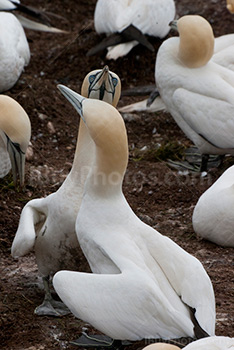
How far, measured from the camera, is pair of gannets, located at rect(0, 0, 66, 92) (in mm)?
8445

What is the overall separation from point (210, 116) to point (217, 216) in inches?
60.7

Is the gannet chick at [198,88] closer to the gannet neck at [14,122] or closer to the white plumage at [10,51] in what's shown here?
the white plumage at [10,51]

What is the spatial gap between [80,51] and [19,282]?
548 centimetres

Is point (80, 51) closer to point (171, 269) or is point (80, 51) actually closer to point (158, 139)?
point (158, 139)

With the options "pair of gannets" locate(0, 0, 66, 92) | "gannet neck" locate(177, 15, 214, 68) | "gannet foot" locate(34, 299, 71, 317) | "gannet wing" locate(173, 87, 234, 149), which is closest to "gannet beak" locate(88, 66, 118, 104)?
"gannet foot" locate(34, 299, 71, 317)

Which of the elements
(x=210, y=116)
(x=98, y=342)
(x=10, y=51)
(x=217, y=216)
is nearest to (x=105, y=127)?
(x=98, y=342)

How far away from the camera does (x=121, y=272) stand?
4555 millimetres

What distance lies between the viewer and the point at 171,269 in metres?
4.62

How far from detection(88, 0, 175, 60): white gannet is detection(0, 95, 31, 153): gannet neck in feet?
14.6

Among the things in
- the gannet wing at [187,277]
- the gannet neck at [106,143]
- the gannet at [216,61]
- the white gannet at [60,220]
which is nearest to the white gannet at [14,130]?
the white gannet at [60,220]

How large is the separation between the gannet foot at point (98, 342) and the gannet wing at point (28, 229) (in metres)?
0.62

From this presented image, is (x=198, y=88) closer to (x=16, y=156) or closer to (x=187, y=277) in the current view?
(x=16, y=156)

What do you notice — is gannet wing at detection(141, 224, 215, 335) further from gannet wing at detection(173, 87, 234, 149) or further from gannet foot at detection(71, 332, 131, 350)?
gannet wing at detection(173, 87, 234, 149)

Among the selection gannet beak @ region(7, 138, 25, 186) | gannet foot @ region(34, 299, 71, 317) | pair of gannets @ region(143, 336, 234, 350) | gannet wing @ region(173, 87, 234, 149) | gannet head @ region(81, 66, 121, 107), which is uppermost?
gannet head @ region(81, 66, 121, 107)
